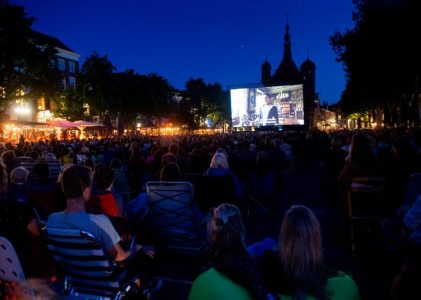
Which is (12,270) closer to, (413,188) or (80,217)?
(80,217)

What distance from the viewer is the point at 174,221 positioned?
19.6 feet

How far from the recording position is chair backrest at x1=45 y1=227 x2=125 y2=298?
3.43 meters

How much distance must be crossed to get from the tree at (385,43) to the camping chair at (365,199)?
39.7 ft

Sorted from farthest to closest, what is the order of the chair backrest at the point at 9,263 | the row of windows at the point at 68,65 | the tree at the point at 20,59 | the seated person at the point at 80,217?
1. the row of windows at the point at 68,65
2. the tree at the point at 20,59
3. the seated person at the point at 80,217
4. the chair backrest at the point at 9,263

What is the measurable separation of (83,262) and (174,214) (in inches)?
97.2

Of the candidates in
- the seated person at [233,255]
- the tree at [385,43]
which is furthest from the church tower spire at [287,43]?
the seated person at [233,255]

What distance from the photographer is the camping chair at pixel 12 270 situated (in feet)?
10.7

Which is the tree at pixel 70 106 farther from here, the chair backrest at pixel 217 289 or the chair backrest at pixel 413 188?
the chair backrest at pixel 217 289

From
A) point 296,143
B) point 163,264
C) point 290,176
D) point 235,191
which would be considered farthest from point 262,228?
point 296,143

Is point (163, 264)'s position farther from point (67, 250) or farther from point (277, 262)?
point (277, 262)

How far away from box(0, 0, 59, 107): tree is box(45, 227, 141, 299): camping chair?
98.2ft

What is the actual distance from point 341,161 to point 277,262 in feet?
28.7

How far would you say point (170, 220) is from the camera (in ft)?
19.7

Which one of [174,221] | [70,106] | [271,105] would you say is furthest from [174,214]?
[70,106]
